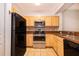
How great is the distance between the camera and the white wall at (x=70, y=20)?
20.0 feet

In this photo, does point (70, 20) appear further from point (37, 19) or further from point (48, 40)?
point (37, 19)

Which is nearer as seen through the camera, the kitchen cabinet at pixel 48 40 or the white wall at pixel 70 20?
the white wall at pixel 70 20

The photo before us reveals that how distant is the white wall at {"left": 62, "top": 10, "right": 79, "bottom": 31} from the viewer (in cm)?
610

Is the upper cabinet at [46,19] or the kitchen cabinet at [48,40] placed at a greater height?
the upper cabinet at [46,19]

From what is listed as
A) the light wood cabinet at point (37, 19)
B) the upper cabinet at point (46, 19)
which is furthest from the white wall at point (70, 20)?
the light wood cabinet at point (37, 19)

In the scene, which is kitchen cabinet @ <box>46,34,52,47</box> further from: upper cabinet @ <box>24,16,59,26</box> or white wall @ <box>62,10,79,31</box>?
white wall @ <box>62,10,79,31</box>

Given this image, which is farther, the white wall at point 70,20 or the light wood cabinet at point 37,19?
the light wood cabinet at point 37,19

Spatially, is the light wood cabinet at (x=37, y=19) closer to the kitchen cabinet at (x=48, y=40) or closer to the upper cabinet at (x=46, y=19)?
the upper cabinet at (x=46, y=19)

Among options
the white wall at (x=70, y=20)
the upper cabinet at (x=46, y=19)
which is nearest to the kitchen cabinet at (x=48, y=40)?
the upper cabinet at (x=46, y=19)

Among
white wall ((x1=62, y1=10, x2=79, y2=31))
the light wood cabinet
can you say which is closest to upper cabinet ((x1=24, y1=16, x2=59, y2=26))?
the light wood cabinet

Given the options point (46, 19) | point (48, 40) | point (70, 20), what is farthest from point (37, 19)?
point (70, 20)

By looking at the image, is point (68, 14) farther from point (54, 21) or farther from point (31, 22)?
point (31, 22)

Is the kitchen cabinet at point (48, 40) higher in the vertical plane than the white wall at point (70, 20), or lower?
lower

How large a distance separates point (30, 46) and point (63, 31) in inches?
68.4
